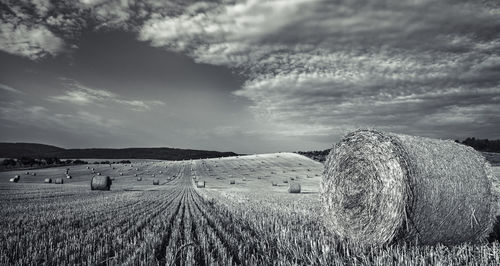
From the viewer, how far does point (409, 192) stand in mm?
5973

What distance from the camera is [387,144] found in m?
6.50

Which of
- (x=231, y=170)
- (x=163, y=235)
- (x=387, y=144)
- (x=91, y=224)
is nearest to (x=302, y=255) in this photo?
(x=387, y=144)

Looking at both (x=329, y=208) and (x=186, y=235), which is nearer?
(x=186, y=235)

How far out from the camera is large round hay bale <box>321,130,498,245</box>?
19.5 ft

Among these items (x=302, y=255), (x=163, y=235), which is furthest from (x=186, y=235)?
(x=302, y=255)

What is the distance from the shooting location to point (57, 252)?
5.43 m

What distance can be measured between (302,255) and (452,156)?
3.92 meters

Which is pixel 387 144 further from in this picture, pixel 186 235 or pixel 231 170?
pixel 231 170

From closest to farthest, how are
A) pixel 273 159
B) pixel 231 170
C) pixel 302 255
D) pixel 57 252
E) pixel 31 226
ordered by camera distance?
pixel 302 255 < pixel 57 252 < pixel 31 226 < pixel 231 170 < pixel 273 159

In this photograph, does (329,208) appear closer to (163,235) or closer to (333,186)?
(333,186)

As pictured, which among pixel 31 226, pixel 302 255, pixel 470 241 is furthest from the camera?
pixel 31 226

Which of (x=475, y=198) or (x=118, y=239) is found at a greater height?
(x=475, y=198)

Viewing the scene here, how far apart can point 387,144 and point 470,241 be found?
2.39 m

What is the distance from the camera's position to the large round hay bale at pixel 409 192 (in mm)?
5930
